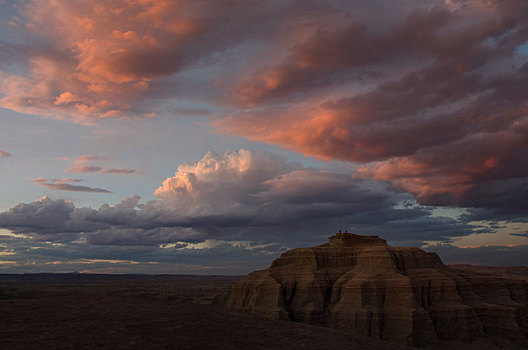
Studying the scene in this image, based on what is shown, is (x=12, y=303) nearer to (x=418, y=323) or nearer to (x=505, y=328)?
(x=418, y=323)

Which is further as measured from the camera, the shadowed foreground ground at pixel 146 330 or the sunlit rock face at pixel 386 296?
the sunlit rock face at pixel 386 296

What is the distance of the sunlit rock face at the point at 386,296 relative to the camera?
57.8 m

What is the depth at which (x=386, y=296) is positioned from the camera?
198ft

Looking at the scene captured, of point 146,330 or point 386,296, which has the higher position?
point 146,330

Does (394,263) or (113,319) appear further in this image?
(394,263)

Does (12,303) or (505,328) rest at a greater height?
(12,303)

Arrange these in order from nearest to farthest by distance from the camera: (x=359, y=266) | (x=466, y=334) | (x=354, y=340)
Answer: (x=354, y=340) < (x=466, y=334) < (x=359, y=266)

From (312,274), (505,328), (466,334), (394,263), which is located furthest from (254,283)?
(505,328)

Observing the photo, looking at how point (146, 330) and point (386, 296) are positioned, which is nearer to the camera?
point (146, 330)

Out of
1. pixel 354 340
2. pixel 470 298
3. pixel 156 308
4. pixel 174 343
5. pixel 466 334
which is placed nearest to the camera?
pixel 174 343

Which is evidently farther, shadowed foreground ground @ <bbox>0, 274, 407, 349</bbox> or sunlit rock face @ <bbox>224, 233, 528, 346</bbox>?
sunlit rock face @ <bbox>224, 233, 528, 346</bbox>

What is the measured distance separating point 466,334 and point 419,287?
8970 mm

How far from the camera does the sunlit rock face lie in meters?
57.8

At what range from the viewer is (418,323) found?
2231 inches
